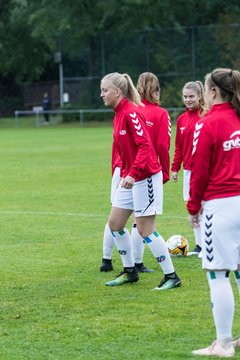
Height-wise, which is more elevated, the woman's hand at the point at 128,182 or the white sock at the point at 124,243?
the woman's hand at the point at 128,182

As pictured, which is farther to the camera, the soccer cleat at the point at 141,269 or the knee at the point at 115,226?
the soccer cleat at the point at 141,269

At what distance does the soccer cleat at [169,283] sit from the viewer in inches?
350

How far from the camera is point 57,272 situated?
9938 mm

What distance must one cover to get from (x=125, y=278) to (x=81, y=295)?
759mm

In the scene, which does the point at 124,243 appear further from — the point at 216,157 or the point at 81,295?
the point at 216,157

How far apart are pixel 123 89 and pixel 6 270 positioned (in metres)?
2.71

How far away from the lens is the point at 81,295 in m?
8.66

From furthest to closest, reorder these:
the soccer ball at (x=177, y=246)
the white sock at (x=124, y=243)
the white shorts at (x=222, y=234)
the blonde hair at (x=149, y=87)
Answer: the soccer ball at (x=177, y=246) < the blonde hair at (x=149, y=87) < the white sock at (x=124, y=243) < the white shorts at (x=222, y=234)

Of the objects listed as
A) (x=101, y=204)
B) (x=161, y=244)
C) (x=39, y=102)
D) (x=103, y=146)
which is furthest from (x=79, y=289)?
(x=39, y=102)

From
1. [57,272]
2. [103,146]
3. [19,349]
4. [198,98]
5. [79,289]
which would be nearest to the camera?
[19,349]

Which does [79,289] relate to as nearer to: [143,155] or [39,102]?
[143,155]

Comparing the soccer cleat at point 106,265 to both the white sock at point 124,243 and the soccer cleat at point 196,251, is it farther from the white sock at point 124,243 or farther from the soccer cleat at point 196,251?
the soccer cleat at point 196,251

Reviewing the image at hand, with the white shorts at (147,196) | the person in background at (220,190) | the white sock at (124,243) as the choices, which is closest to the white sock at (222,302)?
the person in background at (220,190)

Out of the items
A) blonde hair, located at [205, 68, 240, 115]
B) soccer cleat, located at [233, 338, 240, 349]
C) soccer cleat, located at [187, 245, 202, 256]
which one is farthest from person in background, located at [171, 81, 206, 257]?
soccer cleat, located at [233, 338, 240, 349]
